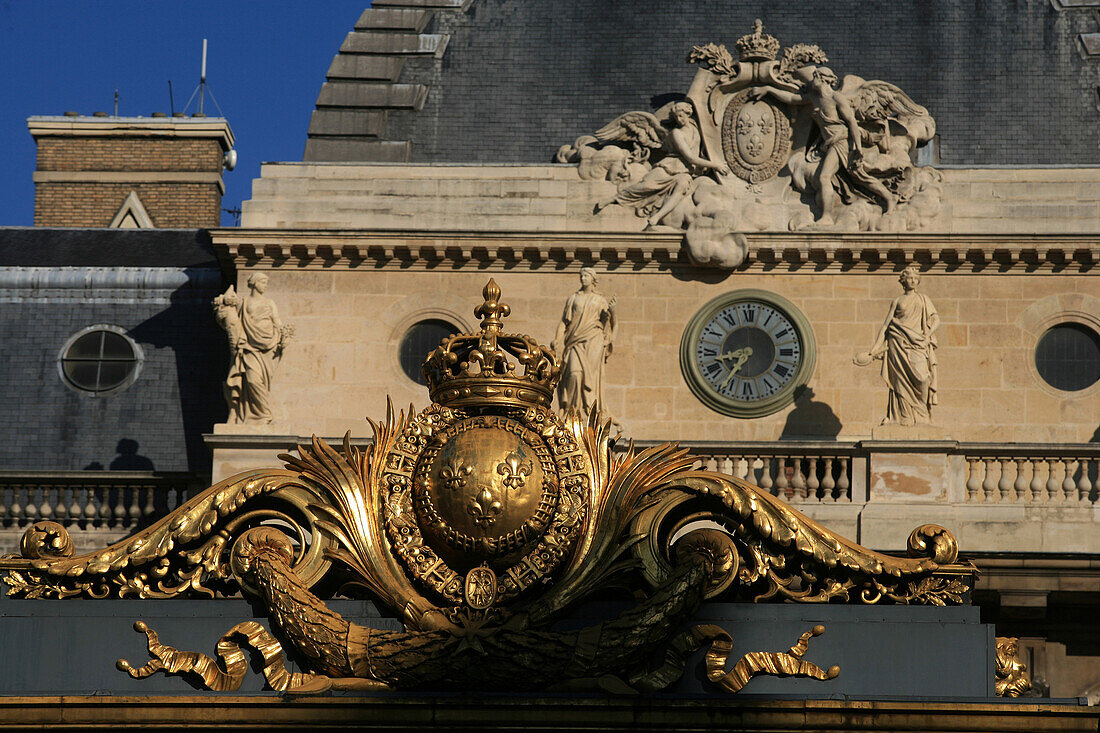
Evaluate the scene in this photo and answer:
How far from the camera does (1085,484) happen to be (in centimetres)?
2473

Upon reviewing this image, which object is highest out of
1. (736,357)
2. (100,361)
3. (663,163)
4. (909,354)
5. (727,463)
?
(663,163)

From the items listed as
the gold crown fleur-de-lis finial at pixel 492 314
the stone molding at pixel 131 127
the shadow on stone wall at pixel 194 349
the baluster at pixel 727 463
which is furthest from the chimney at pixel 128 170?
the gold crown fleur-de-lis finial at pixel 492 314

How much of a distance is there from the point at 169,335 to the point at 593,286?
6.76 meters

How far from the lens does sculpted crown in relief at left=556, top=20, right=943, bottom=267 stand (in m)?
28.2

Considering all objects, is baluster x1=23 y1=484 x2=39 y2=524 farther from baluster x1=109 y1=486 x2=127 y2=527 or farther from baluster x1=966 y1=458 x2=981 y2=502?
baluster x1=966 y1=458 x2=981 y2=502

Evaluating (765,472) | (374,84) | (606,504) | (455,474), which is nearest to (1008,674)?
(606,504)

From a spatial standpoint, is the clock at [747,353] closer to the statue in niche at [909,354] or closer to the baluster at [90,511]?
the statue in niche at [909,354]

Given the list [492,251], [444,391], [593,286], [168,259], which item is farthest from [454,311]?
[444,391]

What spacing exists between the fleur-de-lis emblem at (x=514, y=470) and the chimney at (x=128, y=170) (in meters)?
31.5

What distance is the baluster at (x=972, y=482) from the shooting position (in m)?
24.9

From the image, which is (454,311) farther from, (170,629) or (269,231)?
(170,629)

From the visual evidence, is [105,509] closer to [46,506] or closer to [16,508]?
[46,506]

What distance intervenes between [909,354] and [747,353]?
3.61 m

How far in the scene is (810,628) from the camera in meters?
9.33
